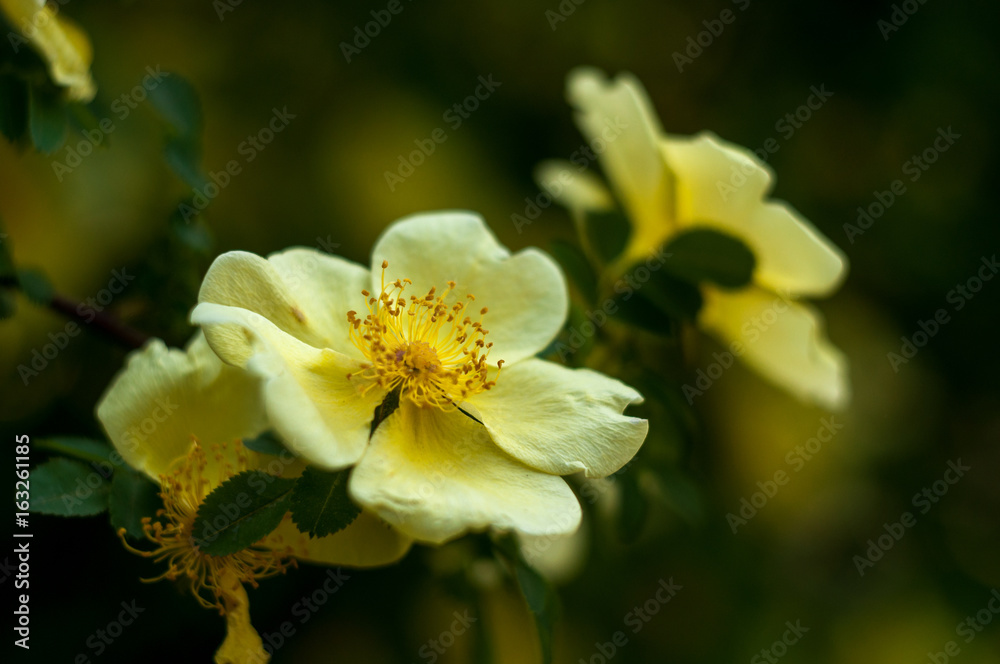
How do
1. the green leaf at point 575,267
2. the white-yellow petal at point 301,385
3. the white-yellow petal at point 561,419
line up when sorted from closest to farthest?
1. the white-yellow petal at point 301,385
2. the white-yellow petal at point 561,419
3. the green leaf at point 575,267

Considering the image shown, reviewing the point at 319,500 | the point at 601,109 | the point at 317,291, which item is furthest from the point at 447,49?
the point at 319,500

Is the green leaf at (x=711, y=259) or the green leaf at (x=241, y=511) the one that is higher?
the green leaf at (x=711, y=259)

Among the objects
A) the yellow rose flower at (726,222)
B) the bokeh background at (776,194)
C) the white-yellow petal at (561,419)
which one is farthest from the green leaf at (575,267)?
the bokeh background at (776,194)

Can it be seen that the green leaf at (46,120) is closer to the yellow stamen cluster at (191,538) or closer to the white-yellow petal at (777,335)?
the yellow stamen cluster at (191,538)

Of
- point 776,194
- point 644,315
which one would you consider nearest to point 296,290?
point 644,315

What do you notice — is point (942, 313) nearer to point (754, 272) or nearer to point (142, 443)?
point (754, 272)

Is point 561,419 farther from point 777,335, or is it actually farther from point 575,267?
point 777,335
